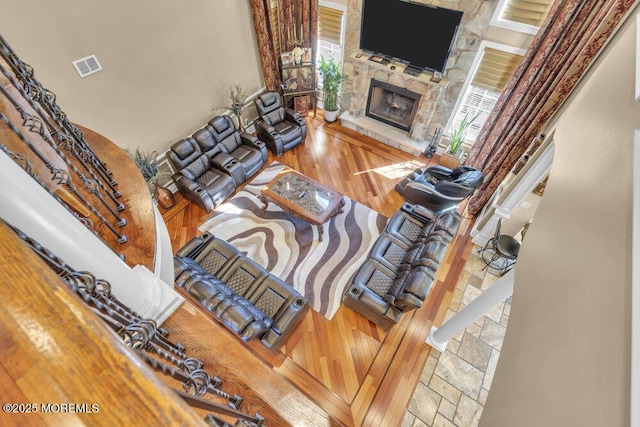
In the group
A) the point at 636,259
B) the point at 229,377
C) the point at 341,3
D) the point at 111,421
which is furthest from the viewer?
the point at 341,3

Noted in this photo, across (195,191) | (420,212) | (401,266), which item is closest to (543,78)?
(420,212)

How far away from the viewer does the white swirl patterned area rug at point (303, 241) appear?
4.41m

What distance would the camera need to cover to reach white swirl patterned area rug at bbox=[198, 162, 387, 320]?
4414 mm

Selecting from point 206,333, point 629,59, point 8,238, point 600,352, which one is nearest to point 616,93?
point 629,59

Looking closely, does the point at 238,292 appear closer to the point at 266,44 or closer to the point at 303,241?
the point at 303,241

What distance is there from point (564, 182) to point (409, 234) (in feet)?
8.46

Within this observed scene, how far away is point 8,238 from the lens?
59cm

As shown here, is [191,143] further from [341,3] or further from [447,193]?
[447,193]

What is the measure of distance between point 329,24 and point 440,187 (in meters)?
3.91

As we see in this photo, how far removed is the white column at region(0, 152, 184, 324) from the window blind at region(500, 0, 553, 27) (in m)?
5.31

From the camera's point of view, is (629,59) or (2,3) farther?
(2,3)

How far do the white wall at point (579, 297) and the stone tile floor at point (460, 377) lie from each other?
6.95 ft

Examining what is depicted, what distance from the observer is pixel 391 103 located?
6.20m

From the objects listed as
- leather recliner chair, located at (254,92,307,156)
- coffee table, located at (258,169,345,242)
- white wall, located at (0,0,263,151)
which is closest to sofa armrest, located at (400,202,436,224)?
coffee table, located at (258,169,345,242)
